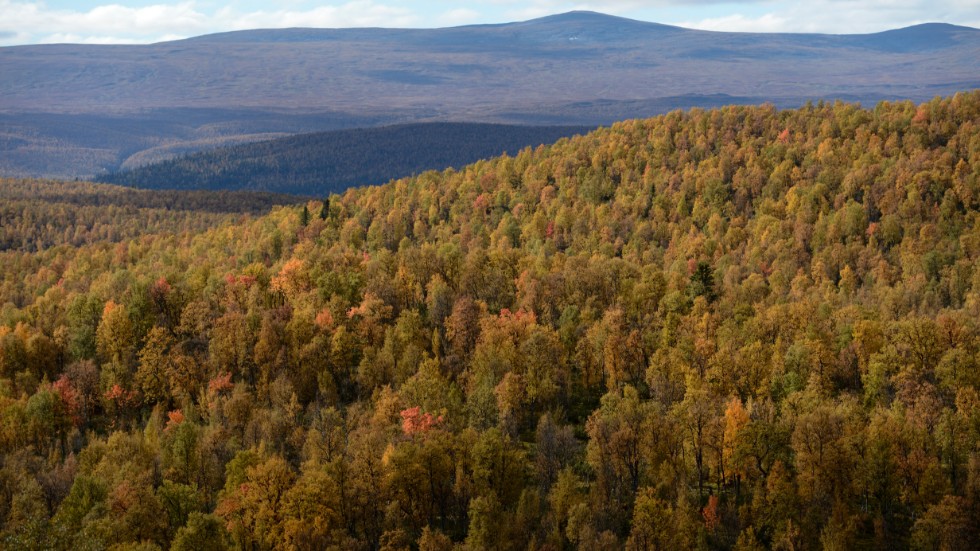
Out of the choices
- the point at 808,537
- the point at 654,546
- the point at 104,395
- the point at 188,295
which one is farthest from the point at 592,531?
the point at 188,295

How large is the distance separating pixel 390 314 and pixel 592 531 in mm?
63666

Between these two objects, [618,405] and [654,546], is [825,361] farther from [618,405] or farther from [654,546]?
[654,546]

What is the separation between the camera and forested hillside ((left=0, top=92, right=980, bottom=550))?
3290 inches

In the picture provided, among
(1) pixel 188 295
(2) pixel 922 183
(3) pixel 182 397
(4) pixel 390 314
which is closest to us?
(3) pixel 182 397

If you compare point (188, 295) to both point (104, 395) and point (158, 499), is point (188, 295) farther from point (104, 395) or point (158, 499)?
point (158, 499)

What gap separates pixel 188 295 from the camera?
497ft

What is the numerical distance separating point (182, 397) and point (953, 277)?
111181 millimetres

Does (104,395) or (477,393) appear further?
(104,395)

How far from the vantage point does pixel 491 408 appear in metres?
109

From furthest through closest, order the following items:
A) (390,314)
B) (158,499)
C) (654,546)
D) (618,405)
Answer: (390,314), (618,405), (158,499), (654,546)

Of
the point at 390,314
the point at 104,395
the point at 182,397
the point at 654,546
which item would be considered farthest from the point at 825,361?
the point at 104,395

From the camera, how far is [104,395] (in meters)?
129

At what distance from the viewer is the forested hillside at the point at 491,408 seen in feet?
274

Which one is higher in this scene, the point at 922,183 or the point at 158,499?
the point at 922,183
